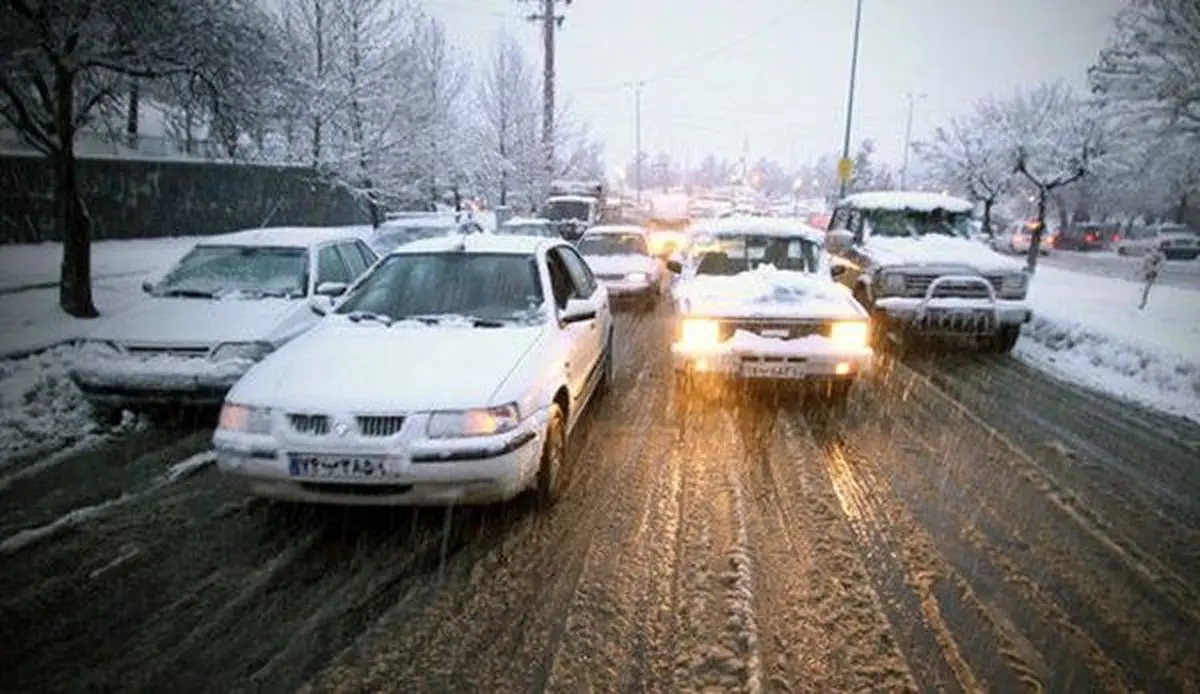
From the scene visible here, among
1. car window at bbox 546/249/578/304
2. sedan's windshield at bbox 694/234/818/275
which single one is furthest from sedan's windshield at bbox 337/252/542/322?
sedan's windshield at bbox 694/234/818/275

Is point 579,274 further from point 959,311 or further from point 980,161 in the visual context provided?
point 980,161

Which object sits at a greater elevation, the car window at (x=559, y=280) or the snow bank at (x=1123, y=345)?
the car window at (x=559, y=280)

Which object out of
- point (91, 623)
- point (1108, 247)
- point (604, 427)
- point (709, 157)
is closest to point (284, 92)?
point (604, 427)

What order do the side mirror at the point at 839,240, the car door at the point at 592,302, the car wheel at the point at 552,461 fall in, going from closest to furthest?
the car wheel at the point at 552,461 → the car door at the point at 592,302 → the side mirror at the point at 839,240

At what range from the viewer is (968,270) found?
984 centimetres

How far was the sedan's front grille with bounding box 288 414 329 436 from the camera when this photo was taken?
407cm

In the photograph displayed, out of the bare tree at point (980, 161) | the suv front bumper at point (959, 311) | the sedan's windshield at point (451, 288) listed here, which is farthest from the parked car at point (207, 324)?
the bare tree at point (980, 161)

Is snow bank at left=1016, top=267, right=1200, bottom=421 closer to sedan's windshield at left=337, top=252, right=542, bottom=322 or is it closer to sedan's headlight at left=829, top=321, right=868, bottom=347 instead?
sedan's headlight at left=829, top=321, right=868, bottom=347

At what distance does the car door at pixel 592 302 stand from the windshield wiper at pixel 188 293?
346cm

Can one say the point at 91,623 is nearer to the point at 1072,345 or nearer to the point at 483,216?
the point at 1072,345

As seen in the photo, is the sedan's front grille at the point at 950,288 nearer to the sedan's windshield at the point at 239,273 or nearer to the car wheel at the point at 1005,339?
the car wheel at the point at 1005,339

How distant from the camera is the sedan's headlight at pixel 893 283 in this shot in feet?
32.6

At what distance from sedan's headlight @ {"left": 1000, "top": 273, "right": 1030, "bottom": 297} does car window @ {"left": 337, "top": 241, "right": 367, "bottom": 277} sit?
27.0 ft

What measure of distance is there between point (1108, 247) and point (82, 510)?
4886 cm
